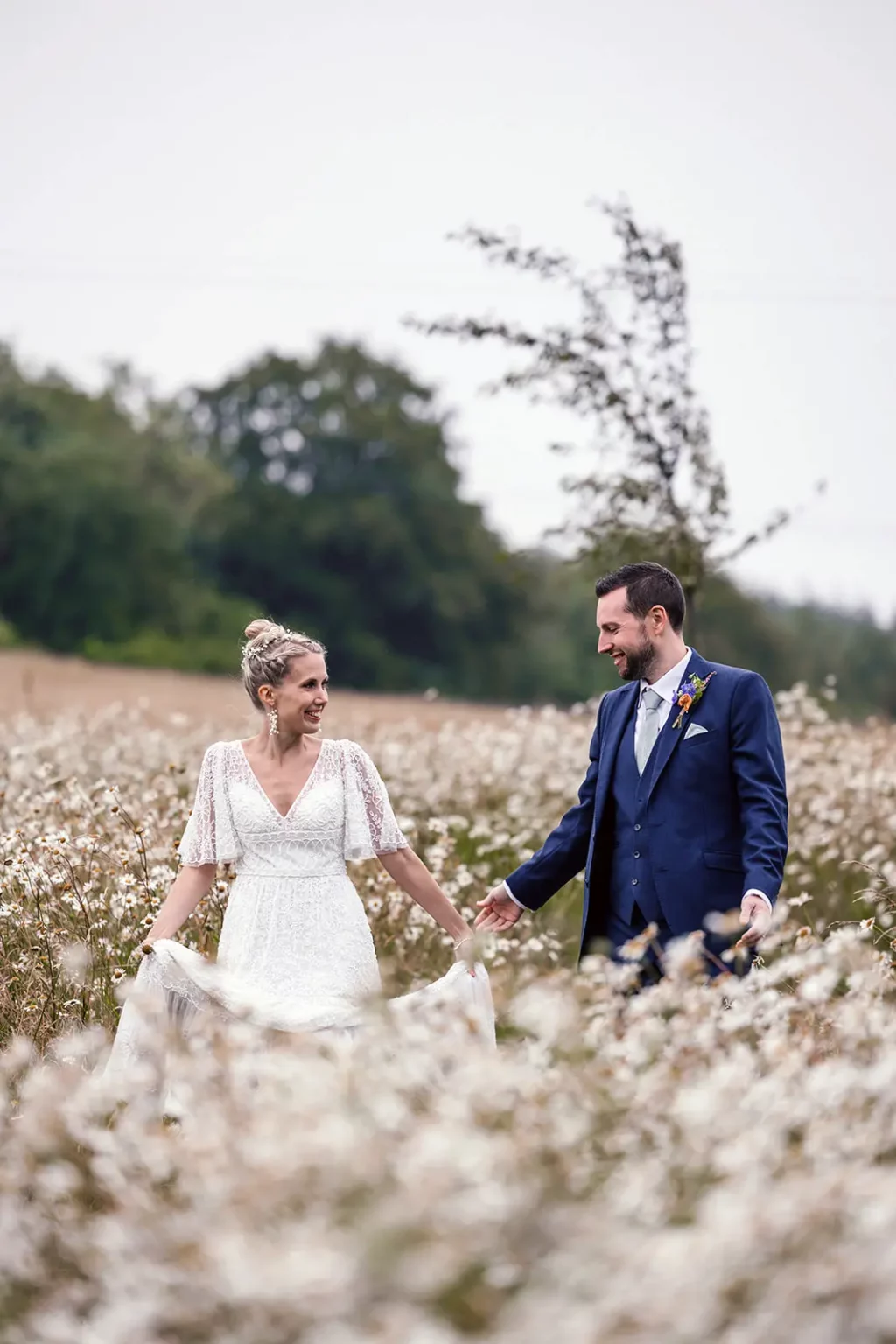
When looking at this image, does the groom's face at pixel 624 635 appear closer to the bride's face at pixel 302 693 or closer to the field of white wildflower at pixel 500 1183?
the bride's face at pixel 302 693

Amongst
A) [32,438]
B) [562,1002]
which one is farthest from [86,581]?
[562,1002]

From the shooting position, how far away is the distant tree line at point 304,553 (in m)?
45.2

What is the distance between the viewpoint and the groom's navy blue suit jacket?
528cm

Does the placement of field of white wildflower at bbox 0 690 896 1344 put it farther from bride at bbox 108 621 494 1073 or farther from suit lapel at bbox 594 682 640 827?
suit lapel at bbox 594 682 640 827

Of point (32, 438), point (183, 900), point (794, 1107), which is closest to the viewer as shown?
point (794, 1107)

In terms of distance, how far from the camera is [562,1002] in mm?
3090

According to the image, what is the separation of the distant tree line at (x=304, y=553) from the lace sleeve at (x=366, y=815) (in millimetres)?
37102

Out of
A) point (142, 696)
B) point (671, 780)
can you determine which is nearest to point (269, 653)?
point (671, 780)

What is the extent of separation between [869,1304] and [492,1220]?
1.89 ft

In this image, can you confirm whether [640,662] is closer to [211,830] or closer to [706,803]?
[706,803]

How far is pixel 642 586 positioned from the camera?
5.40 m

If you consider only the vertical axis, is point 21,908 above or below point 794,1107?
below

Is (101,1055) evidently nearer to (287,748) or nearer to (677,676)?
(287,748)

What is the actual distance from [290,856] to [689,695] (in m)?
1.49
